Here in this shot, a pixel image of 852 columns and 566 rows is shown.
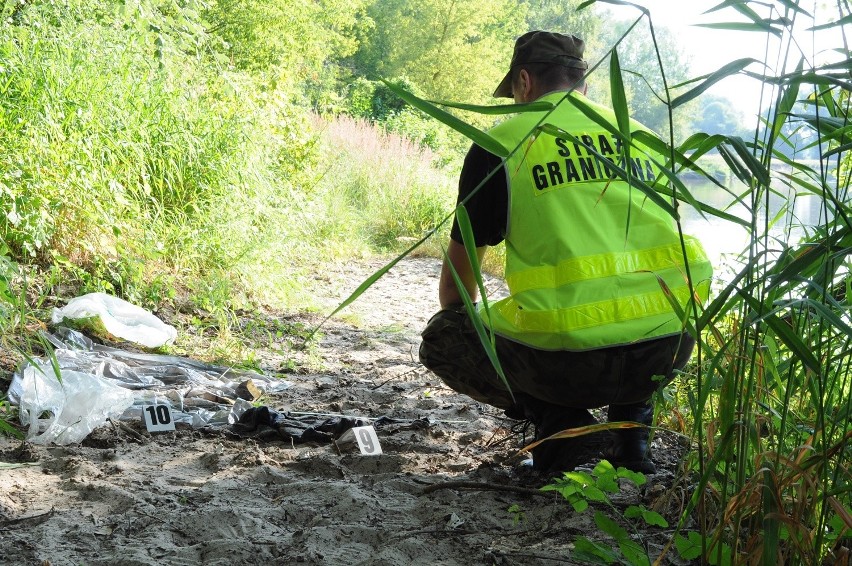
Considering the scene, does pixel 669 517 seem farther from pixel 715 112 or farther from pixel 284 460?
pixel 715 112

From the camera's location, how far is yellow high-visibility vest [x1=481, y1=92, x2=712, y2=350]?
2633 mm

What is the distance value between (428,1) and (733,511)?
100 feet

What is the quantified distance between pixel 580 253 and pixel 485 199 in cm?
36

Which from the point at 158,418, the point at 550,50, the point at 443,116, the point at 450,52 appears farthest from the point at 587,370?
the point at 450,52

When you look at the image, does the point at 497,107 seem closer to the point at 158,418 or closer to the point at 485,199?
the point at 485,199

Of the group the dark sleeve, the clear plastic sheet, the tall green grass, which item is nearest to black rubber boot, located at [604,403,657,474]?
the dark sleeve

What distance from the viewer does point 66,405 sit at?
336 cm

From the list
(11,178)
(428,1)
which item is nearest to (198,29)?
(11,178)

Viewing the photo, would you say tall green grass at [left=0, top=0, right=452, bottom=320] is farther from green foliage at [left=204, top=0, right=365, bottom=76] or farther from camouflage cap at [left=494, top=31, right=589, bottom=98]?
green foliage at [left=204, top=0, right=365, bottom=76]

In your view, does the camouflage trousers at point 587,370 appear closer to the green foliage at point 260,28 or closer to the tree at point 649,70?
the green foliage at point 260,28

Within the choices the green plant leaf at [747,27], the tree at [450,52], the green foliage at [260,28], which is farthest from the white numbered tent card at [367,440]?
the tree at [450,52]

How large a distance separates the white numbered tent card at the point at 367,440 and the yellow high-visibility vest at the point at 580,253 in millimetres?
750

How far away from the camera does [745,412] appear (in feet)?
5.34

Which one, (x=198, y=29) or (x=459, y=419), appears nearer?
(x=459, y=419)
